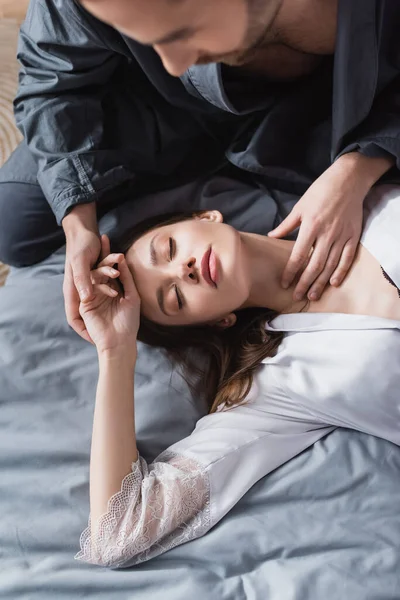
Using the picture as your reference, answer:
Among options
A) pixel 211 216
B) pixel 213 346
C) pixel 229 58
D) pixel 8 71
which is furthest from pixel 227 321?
pixel 8 71

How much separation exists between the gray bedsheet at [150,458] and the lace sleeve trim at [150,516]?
25 millimetres

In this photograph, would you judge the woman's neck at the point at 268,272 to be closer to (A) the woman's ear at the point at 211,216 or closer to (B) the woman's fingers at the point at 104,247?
(A) the woman's ear at the point at 211,216

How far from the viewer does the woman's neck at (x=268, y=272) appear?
3.55ft

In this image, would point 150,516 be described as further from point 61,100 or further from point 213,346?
point 61,100

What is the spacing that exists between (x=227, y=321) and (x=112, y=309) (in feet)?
0.69

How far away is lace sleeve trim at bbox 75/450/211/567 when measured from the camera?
90 centimetres

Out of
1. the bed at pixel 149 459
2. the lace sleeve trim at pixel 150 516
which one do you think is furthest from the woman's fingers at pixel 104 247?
the lace sleeve trim at pixel 150 516

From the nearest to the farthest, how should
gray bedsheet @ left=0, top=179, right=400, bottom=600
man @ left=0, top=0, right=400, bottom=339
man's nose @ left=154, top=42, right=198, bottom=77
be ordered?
man's nose @ left=154, top=42, right=198, bottom=77
gray bedsheet @ left=0, top=179, right=400, bottom=600
man @ left=0, top=0, right=400, bottom=339

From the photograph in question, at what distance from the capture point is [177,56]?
738mm

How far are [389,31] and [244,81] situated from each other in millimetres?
252

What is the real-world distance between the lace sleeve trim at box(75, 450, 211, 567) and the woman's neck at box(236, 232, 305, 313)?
0.31 m

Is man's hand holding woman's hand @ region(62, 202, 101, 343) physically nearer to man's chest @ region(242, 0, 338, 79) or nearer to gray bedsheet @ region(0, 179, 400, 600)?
gray bedsheet @ region(0, 179, 400, 600)

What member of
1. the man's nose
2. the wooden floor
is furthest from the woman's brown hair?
the wooden floor

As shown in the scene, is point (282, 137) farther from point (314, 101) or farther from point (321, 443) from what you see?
point (321, 443)
